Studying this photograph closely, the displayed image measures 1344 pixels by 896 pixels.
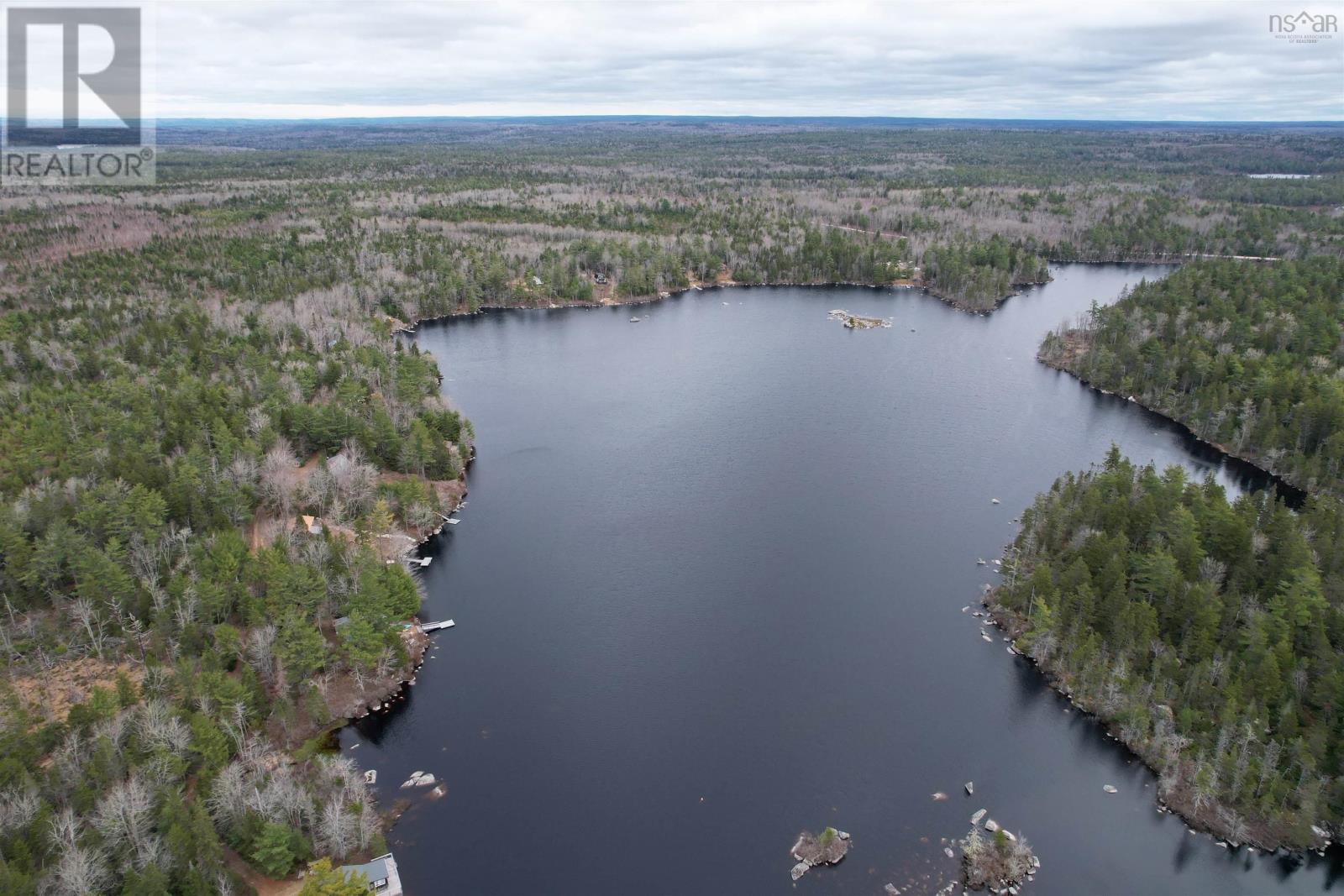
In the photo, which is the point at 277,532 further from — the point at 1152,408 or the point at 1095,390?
the point at 1152,408

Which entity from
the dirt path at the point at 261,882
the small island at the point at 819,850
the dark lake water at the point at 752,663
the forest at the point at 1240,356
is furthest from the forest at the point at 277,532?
the small island at the point at 819,850

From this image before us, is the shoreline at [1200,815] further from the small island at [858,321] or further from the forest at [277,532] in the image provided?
the small island at [858,321]

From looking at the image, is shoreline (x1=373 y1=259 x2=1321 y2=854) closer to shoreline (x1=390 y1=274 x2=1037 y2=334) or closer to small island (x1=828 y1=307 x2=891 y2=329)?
shoreline (x1=390 y1=274 x2=1037 y2=334)

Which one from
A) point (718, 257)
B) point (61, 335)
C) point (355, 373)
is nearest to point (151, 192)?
point (61, 335)

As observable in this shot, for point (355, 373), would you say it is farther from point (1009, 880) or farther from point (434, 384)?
point (1009, 880)

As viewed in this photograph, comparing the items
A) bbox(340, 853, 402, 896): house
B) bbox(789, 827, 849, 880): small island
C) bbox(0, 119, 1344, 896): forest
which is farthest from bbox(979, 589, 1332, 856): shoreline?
bbox(340, 853, 402, 896): house

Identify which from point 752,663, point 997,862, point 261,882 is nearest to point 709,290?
point 752,663

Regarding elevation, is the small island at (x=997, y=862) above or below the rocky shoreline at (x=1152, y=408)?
below
